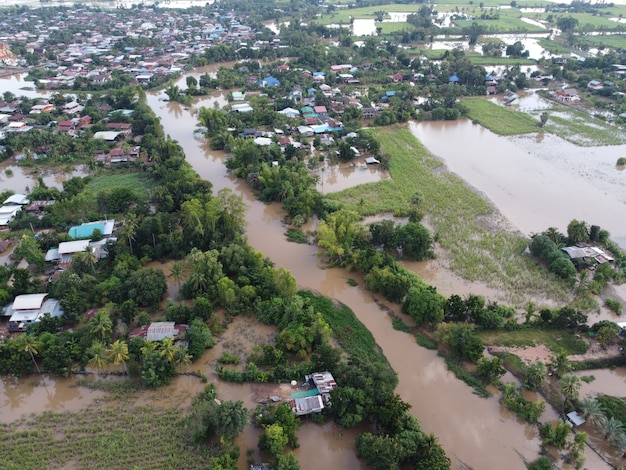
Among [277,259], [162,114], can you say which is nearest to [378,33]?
[162,114]

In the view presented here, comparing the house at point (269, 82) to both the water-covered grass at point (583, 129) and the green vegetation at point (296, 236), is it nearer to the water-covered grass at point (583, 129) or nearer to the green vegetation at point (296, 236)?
the green vegetation at point (296, 236)

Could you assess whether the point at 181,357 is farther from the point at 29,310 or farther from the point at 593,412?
the point at 593,412

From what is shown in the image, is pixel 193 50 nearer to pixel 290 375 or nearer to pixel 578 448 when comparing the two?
pixel 290 375

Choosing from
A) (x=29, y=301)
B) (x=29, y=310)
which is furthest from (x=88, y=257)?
(x=29, y=310)

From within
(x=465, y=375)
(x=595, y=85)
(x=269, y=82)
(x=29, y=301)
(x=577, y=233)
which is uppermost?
(x=269, y=82)

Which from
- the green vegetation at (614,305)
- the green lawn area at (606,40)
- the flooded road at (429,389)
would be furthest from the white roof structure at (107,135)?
the green lawn area at (606,40)

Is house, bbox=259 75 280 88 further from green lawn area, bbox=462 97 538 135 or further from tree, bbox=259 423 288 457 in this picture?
tree, bbox=259 423 288 457

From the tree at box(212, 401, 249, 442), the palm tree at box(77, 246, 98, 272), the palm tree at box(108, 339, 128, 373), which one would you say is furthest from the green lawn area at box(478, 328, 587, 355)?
the palm tree at box(77, 246, 98, 272)
